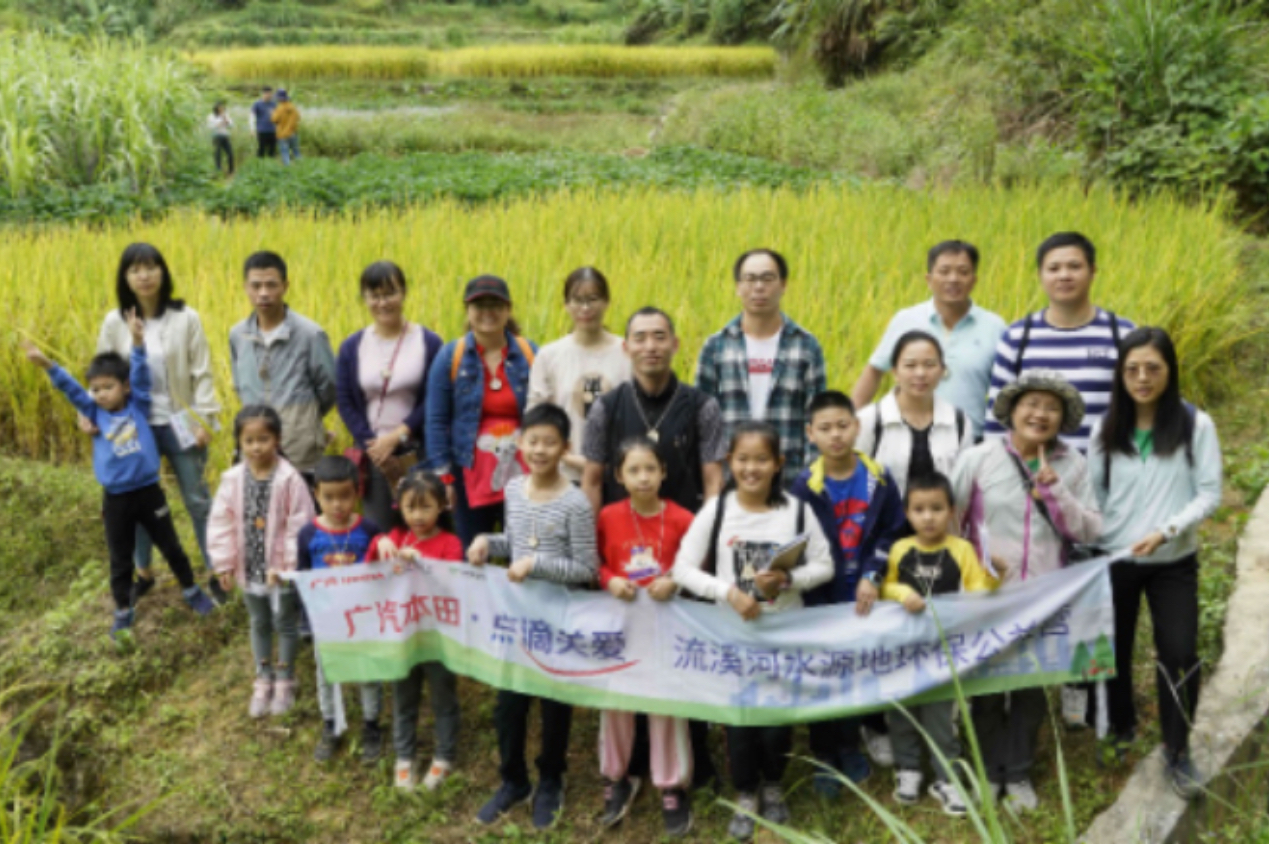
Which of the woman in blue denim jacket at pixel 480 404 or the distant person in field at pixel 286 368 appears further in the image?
the distant person in field at pixel 286 368

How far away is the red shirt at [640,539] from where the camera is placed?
3365mm

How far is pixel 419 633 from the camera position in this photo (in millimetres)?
3646

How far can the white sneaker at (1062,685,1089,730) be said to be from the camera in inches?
140

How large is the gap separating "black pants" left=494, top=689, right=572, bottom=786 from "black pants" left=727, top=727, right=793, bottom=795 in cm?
54

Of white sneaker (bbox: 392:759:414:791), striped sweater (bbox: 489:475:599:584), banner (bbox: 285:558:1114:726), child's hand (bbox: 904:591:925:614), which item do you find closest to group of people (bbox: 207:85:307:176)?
banner (bbox: 285:558:1114:726)

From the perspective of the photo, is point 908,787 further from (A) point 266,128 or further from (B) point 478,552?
(A) point 266,128

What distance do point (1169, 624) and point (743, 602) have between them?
1269 mm

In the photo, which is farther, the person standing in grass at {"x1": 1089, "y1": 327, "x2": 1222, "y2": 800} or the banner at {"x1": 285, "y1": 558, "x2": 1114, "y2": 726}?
the banner at {"x1": 285, "y1": 558, "x2": 1114, "y2": 726}

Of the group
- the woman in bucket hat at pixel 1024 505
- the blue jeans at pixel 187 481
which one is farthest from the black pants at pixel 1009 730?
the blue jeans at pixel 187 481

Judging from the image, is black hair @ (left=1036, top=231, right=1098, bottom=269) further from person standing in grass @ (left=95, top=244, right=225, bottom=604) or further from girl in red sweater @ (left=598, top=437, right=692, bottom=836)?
person standing in grass @ (left=95, top=244, right=225, bottom=604)

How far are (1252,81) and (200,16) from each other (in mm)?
41184

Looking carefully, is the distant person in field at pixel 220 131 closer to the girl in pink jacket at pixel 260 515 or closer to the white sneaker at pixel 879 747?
the girl in pink jacket at pixel 260 515

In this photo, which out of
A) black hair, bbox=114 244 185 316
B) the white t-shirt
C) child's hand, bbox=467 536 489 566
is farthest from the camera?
black hair, bbox=114 244 185 316

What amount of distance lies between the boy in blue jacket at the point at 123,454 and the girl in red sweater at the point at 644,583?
2.02 metres
